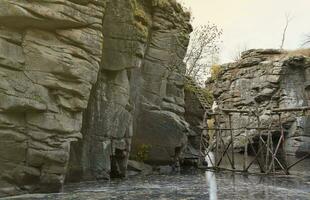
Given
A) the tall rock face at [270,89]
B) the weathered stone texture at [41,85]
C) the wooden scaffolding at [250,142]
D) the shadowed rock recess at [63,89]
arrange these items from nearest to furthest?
the weathered stone texture at [41,85], the shadowed rock recess at [63,89], the wooden scaffolding at [250,142], the tall rock face at [270,89]

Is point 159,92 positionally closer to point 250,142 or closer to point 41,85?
point 250,142

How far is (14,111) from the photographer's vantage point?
680 inches

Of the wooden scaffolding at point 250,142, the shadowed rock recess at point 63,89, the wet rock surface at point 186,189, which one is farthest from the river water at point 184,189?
the wooden scaffolding at point 250,142

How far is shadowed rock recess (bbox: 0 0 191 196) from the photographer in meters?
17.2

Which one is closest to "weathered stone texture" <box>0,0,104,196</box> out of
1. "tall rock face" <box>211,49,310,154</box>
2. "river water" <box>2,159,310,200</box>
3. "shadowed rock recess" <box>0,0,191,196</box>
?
"shadowed rock recess" <box>0,0,191,196</box>

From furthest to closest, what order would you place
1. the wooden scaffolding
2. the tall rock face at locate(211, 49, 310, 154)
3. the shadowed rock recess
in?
1. the tall rock face at locate(211, 49, 310, 154)
2. the wooden scaffolding
3. the shadowed rock recess

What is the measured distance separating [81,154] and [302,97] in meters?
34.8

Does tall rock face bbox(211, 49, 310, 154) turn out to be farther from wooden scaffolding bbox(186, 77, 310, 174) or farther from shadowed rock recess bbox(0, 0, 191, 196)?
shadowed rock recess bbox(0, 0, 191, 196)

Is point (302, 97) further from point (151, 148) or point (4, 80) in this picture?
point (4, 80)

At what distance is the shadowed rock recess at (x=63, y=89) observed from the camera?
56.3ft

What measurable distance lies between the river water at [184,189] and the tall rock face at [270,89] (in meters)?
21.6

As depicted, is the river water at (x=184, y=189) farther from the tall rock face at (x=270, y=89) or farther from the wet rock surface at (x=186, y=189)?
the tall rock face at (x=270, y=89)

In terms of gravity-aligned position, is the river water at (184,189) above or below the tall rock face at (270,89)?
below

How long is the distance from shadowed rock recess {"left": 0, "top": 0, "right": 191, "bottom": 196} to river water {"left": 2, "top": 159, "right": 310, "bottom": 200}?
1.23m
